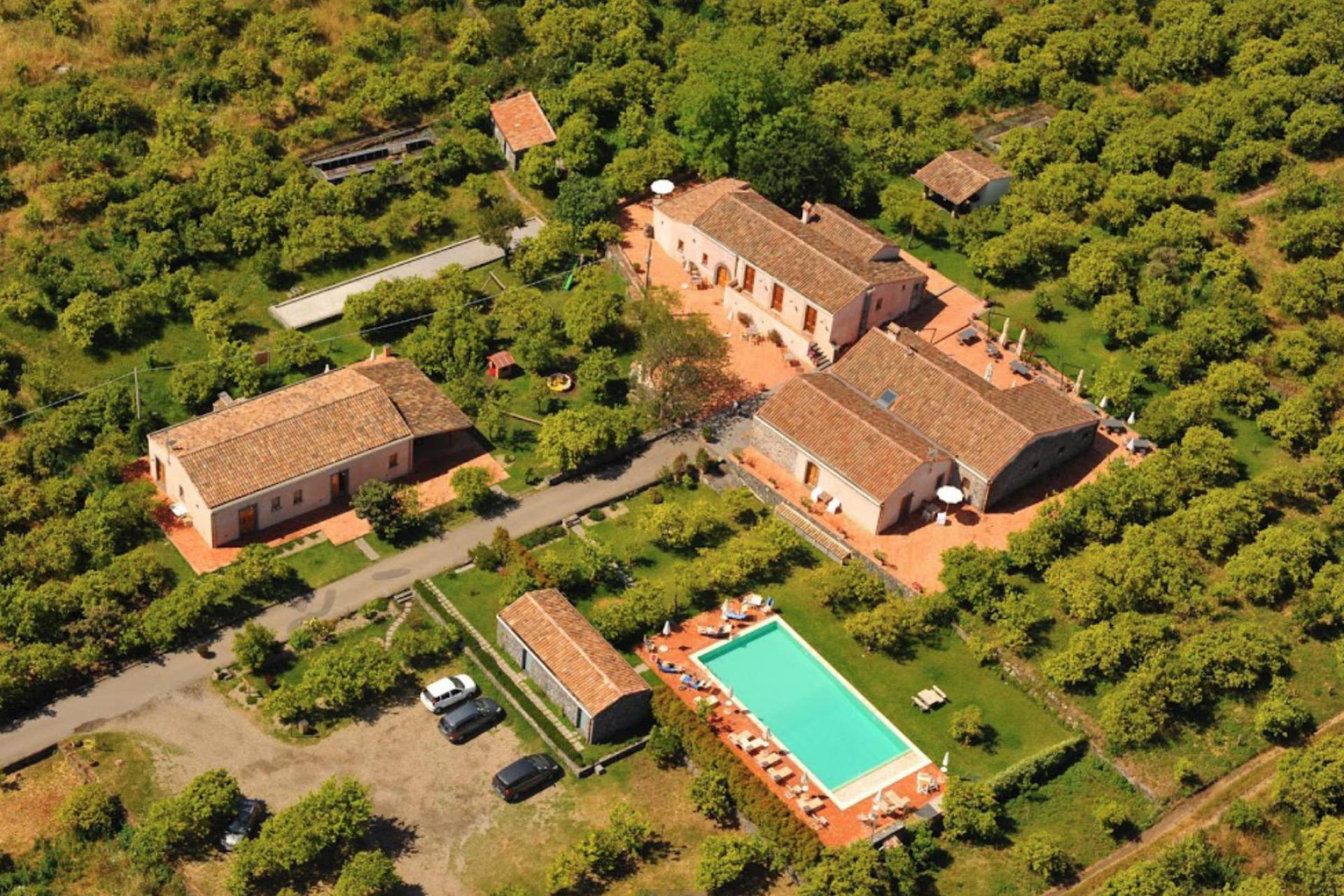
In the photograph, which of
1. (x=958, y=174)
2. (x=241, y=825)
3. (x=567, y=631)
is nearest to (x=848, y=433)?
(x=567, y=631)

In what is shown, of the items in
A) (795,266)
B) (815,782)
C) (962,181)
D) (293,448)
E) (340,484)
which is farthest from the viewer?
(962,181)

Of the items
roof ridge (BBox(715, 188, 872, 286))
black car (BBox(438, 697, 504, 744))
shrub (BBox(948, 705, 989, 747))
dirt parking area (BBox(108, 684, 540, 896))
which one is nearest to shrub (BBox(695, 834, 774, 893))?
dirt parking area (BBox(108, 684, 540, 896))

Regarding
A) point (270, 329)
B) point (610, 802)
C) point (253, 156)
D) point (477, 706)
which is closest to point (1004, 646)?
point (610, 802)

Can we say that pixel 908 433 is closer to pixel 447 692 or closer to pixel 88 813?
pixel 447 692

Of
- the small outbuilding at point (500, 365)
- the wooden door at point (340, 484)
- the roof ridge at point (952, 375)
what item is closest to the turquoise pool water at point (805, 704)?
the roof ridge at point (952, 375)

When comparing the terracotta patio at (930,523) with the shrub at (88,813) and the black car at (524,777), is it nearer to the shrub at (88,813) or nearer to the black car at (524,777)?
the black car at (524,777)
